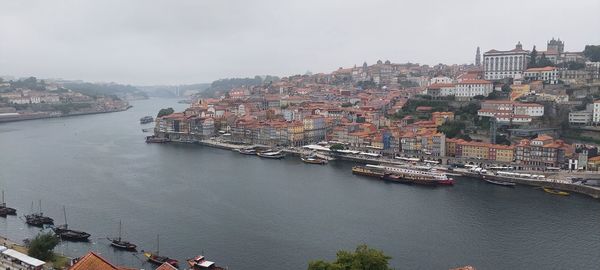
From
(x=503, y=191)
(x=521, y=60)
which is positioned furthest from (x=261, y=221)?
(x=521, y=60)

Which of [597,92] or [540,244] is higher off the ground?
[597,92]

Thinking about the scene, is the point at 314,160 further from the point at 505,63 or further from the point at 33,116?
the point at 33,116

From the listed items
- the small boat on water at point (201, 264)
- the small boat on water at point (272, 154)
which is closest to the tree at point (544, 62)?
the small boat on water at point (272, 154)

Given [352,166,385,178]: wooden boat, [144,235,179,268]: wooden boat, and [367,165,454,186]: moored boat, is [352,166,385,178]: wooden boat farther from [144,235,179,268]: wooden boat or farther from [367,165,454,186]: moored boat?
[144,235,179,268]: wooden boat

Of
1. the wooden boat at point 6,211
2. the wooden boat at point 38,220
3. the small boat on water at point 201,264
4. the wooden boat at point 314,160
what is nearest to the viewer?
the small boat on water at point 201,264

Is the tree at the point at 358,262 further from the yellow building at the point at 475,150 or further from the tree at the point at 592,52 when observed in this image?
the tree at the point at 592,52

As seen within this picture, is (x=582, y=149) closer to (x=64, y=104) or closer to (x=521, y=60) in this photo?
(x=521, y=60)
